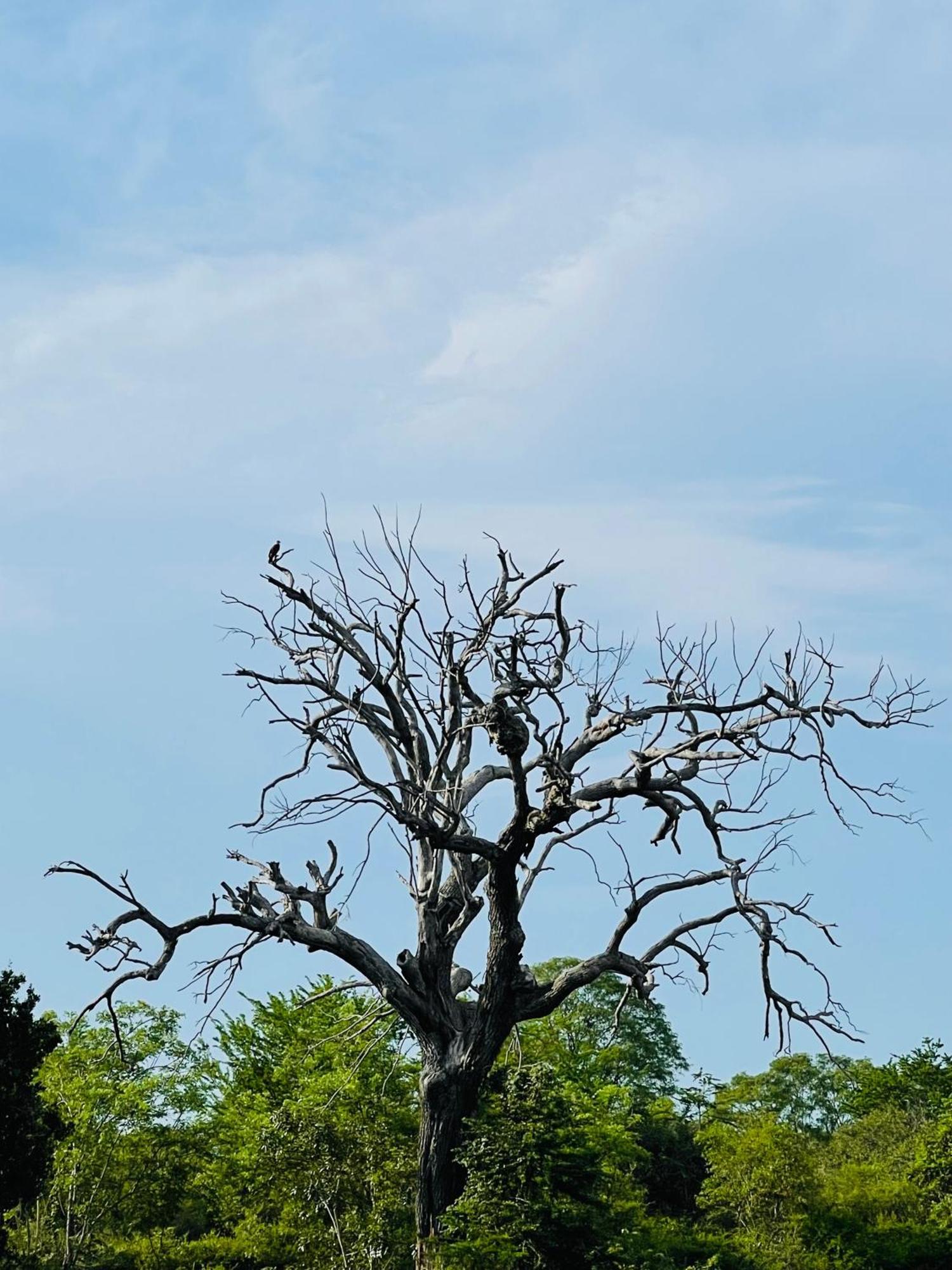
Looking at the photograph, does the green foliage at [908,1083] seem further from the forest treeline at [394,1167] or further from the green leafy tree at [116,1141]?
the green leafy tree at [116,1141]

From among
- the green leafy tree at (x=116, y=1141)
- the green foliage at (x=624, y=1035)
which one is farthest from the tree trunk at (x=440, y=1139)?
the green foliage at (x=624, y=1035)

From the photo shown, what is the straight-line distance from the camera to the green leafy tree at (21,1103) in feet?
52.0

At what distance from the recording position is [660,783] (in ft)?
48.7

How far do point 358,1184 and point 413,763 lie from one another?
15.8 ft

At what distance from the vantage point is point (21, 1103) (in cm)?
1595

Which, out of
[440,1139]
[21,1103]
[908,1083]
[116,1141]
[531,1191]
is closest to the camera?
[531,1191]

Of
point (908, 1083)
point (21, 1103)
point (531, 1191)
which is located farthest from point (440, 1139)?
point (908, 1083)

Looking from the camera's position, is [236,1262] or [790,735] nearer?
[790,735]

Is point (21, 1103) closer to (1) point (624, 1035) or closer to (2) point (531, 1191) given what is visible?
(2) point (531, 1191)

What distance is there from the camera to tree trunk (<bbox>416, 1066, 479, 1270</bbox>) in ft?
47.8

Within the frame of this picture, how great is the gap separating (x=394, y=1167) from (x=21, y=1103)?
4134 millimetres

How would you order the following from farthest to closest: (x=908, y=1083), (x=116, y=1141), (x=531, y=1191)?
(x=908, y=1083), (x=116, y=1141), (x=531, y=1191)

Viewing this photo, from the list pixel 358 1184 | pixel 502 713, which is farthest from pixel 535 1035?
pixel 502 713

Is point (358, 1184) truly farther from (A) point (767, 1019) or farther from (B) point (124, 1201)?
(B) point (124, 1201)
